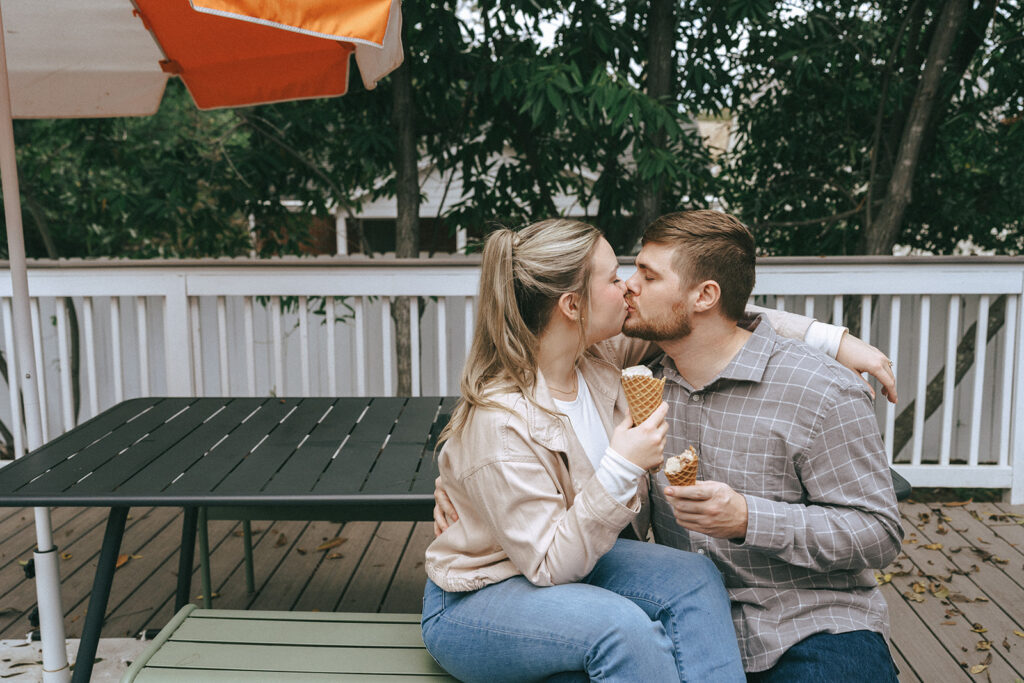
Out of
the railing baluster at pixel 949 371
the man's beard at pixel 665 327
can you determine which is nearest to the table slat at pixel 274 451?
the man's beard at pixel 665 327

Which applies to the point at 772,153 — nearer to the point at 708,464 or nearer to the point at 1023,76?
the point at 1023,76

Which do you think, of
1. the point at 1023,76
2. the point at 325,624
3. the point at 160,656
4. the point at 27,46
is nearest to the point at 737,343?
the point at 325,624

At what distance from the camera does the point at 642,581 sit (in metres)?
1.71

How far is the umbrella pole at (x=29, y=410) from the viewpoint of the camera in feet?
7.73

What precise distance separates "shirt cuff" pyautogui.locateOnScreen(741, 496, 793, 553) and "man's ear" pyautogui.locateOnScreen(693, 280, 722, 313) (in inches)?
18.2

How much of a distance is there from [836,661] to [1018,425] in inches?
123

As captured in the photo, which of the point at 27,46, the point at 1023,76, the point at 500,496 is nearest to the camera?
the point at 500,496

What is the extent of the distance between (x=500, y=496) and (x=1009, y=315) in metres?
3.63

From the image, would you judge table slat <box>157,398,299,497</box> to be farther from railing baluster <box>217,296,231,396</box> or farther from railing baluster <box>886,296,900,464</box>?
railing baluster <box>886,296,900,464</box>

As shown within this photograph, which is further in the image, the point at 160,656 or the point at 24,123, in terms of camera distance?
the point at 24,123

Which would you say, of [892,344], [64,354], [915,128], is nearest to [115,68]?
[64,354]

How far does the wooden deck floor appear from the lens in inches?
115

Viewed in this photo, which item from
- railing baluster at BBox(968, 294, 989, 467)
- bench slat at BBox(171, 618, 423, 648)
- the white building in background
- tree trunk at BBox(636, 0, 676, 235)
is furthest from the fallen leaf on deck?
the white building in background

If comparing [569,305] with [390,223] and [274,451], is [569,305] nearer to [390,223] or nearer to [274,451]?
[274,451]
